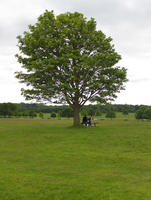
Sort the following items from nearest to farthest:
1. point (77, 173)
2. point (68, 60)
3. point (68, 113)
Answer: point (77, 173) < point (68, 60) < point (68, 113)

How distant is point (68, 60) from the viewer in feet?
106

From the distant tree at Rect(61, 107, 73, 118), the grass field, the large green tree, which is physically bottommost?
the grass field

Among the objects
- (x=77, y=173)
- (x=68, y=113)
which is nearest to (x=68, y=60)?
(x=77, y=173)

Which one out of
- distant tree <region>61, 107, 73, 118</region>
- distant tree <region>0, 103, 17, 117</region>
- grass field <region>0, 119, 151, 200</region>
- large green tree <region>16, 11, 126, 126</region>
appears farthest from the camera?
distant tree <region>0, 103, 17, 117</region>

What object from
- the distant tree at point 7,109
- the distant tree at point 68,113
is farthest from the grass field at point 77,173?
the distant tree at point 7,109

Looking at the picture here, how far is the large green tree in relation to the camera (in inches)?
1300

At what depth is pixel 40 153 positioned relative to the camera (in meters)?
16.3

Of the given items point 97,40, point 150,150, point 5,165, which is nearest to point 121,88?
point 97,40

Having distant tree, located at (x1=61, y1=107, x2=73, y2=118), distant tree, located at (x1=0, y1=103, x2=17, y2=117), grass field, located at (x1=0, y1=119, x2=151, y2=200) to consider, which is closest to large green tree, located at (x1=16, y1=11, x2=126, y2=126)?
grass field, located at (x1=0, y1=119, x2=151, y2=200)

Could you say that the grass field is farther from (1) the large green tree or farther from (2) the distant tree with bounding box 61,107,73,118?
(2) the distant tree with bounding box 61,107,73,118

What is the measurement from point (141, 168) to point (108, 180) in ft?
11.5

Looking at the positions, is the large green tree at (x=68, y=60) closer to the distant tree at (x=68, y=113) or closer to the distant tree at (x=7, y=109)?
the distant tree at (x=68, y=113)

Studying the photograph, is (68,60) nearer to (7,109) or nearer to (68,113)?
(68,113)

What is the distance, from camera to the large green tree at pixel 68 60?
3303 centimetres
